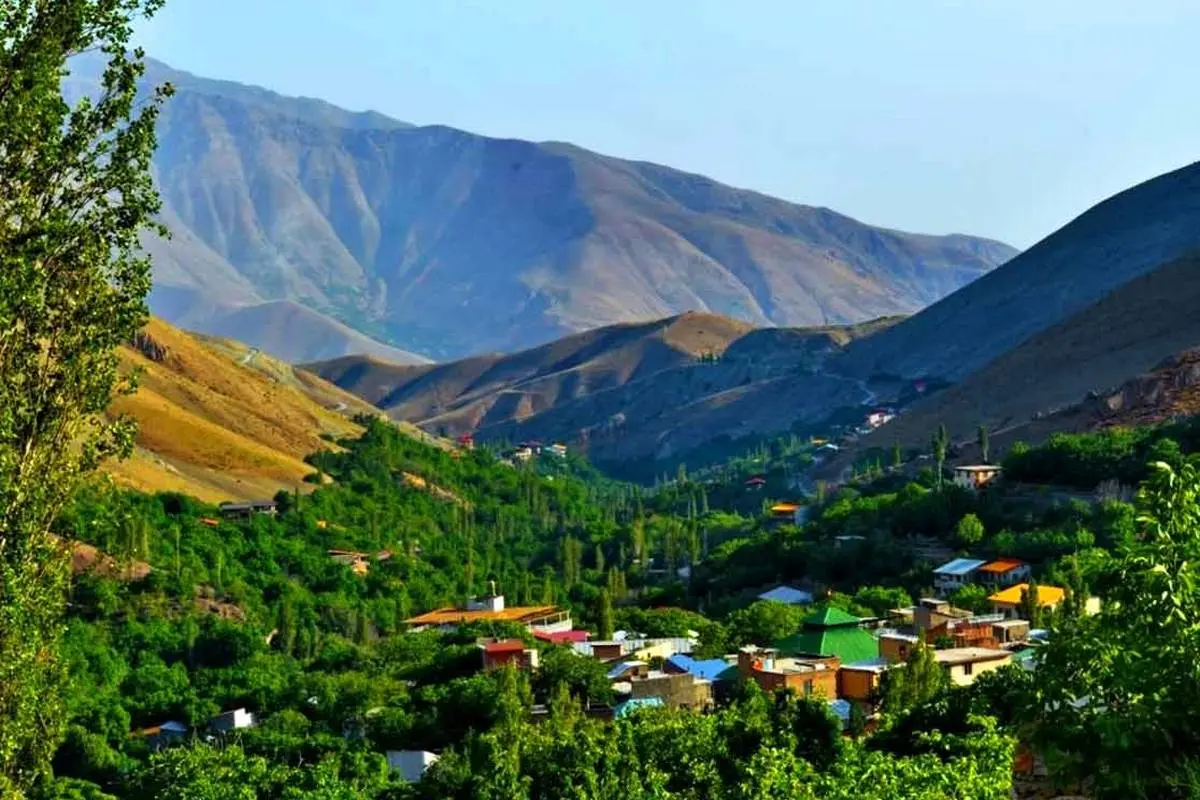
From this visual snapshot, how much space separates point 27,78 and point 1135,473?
57261 mm

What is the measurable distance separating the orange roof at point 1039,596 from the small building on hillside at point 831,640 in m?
7.37

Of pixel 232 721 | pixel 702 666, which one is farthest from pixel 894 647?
pixel 232 721

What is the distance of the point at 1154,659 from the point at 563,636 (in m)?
37.0

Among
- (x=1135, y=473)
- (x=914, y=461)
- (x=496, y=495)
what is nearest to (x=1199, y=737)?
(x=1135, y=473)

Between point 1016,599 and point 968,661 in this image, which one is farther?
point 1016,599

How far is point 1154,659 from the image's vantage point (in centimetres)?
1266

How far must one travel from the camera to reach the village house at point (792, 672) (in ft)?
111

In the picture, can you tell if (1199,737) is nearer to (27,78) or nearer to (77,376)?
(77,376)

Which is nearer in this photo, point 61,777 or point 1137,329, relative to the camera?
point 61,777

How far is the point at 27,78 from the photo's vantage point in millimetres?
12734

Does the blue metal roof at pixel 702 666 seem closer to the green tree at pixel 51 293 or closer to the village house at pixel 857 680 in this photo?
the village house at pixel 857 680

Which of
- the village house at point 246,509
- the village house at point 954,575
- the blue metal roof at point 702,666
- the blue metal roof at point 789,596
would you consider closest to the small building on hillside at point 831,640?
the blue metal roof at point 702,666

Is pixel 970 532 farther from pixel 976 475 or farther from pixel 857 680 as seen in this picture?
pixel 857 680

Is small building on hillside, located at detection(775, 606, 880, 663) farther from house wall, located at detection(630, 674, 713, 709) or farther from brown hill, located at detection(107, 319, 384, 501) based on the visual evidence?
brown hill, located at detection(107, 319, 384, 501)
